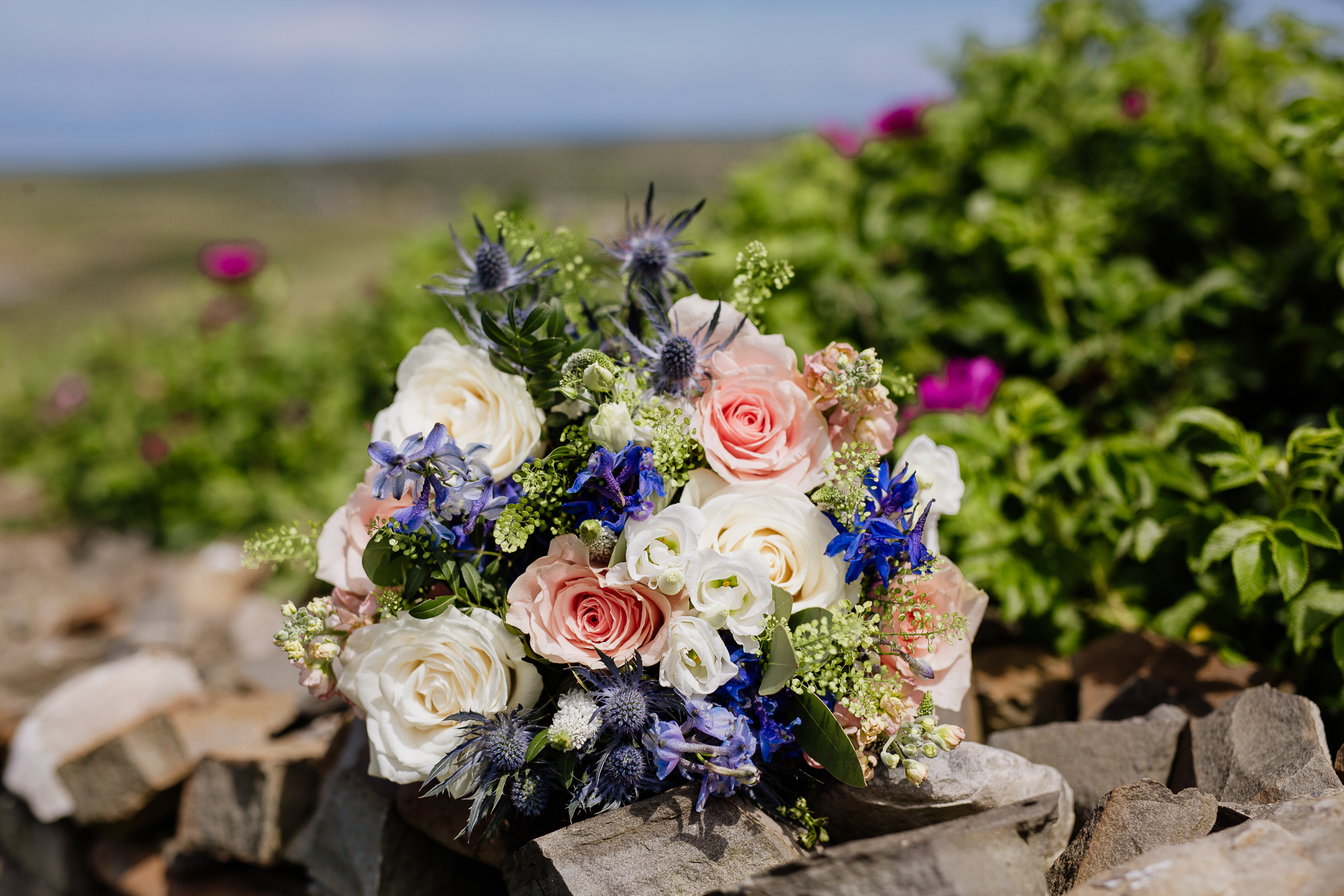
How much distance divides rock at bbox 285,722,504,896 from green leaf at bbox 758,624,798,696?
922mm

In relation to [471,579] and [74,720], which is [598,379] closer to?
[471,579]

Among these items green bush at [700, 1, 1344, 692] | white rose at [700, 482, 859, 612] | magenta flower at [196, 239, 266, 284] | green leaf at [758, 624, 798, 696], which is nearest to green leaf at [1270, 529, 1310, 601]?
green bush at [700, 1, 1344, 692]

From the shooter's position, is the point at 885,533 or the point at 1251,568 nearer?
the point at 885,533

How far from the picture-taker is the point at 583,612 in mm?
1499

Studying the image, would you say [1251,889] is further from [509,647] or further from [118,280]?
[118,280]

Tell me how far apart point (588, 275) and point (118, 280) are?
19.9 metres

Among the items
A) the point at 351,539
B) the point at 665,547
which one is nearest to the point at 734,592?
the point at 665,547

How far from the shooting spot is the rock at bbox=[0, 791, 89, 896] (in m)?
2.80

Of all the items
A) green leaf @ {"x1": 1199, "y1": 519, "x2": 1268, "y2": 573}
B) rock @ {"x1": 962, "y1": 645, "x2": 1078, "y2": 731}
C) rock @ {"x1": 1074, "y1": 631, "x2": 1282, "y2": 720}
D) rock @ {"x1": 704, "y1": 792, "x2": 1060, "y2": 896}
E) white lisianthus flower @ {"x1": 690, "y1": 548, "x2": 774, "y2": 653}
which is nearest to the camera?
rock @ {"x1": 704, "y1": 792, "x2": 1060, "y2": 896}

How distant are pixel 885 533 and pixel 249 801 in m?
1.86

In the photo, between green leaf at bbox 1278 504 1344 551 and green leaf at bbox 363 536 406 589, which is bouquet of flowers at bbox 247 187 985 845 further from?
green leaf at bbox 1278 504 1344 551

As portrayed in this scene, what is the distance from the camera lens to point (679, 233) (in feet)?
5.99

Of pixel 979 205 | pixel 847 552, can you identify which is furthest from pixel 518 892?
pixel 979 205

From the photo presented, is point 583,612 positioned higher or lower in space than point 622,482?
lower
